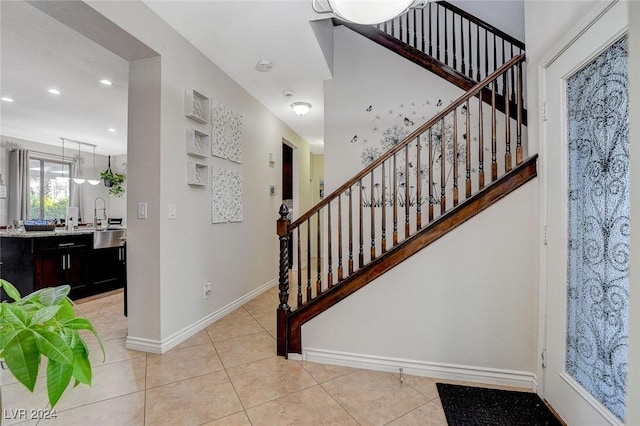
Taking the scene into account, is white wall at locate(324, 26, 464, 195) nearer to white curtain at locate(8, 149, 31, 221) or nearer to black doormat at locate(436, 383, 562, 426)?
black doormat at locate(436, 383, 562, 426)

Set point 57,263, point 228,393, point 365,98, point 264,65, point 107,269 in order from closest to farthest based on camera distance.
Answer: point 228,393, point 264,65, point 365,98, point 57,263, point 107,269

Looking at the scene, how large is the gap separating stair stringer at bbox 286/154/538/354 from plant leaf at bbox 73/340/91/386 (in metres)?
1.77

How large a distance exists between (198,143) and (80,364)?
2.65 m

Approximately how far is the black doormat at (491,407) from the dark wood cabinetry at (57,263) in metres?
3.61

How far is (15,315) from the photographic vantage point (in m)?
0.56

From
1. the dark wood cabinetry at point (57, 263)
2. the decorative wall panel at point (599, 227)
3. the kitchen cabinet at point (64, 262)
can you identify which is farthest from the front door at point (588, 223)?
the kitchen cabinet at point (64, 262)

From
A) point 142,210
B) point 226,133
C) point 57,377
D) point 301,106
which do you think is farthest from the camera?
point 301,106

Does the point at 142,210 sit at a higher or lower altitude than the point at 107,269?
higher

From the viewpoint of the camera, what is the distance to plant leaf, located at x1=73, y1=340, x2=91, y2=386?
1.84 feet

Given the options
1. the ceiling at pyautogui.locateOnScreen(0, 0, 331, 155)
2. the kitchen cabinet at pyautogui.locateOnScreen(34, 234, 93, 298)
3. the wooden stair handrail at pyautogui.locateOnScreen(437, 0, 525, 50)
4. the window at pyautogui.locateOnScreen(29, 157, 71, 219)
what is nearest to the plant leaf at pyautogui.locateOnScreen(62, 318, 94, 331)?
the ceiling at pyautogui.locateOnScreen(0, 0, 331, 155)

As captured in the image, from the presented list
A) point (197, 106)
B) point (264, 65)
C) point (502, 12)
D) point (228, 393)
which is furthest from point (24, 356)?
point (502, 12)

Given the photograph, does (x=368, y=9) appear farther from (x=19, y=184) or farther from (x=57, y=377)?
(x=19, y=184)

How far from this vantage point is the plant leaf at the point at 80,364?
56 cm

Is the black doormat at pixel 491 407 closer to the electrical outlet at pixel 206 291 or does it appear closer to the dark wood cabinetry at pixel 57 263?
the electrical outlet at pixel 206 291
